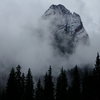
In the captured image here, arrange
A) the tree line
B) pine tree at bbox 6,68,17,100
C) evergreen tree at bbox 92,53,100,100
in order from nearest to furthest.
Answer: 1. pine tree at bbox 6,68,17,100
2. the tree line
3. evergreen tree at bbox 92,53,100,100

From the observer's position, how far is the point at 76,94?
86.0 meters

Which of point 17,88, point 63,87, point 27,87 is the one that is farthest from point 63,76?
point 17,88

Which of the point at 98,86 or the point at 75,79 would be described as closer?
the point at 98,86

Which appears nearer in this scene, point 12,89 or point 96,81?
point 12,89

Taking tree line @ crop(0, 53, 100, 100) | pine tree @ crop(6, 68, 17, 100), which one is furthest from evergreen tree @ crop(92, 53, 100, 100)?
pine tree @ crop(6, 68, 17, 100)

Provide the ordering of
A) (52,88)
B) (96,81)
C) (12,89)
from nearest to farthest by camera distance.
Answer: (12,89)
(96,81)
(52,88)

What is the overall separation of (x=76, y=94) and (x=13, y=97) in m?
21.1

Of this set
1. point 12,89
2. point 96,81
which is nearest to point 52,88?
point 96,81

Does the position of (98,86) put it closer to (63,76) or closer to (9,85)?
(63,76)

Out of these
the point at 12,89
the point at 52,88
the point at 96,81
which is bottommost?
the point at 12,89

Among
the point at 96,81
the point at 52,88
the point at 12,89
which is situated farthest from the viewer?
the point at 52,88

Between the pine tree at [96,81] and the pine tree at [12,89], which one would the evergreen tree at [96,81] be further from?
the pine tree at [12,89]

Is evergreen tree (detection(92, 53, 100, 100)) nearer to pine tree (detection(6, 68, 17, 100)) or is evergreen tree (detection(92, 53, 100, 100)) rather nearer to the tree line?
the tree line

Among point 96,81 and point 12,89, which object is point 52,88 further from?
point 12,89
